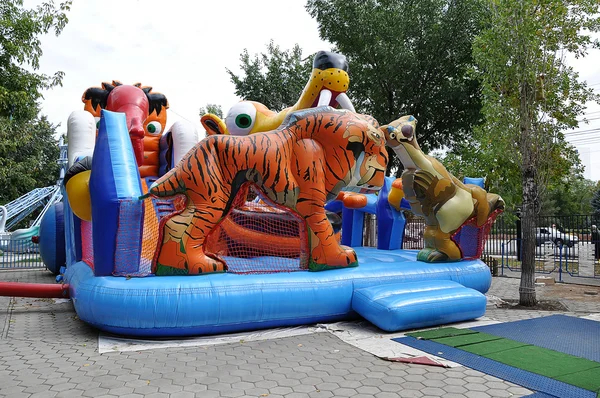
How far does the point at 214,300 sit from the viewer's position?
4.88 m

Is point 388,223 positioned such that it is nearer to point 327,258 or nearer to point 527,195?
point 527,195

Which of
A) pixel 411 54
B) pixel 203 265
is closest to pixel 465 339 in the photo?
pixel 203 265

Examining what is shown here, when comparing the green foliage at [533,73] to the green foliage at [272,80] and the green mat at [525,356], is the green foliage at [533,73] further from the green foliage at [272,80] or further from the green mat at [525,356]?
the green foliage at [272,80]

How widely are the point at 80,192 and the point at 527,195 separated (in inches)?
248

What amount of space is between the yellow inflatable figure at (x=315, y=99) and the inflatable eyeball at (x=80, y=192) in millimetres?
3119

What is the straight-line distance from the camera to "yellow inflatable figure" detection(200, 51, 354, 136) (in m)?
7.76

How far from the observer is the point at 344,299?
18.4 ft

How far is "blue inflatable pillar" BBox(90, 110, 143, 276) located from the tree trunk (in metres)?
5.53

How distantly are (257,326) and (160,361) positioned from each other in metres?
1.32

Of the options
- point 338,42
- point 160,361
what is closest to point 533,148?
point 160,361

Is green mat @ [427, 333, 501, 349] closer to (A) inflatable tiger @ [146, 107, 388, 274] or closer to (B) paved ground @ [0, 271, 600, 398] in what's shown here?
(B) paved ground @ [0, 271, 600, 398]

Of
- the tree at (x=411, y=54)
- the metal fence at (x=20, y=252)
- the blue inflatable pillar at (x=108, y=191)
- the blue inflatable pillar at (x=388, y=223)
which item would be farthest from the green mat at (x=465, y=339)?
the metal fence at (x=20, y=252)

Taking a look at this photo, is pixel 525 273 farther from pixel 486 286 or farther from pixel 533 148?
pixel 533 148

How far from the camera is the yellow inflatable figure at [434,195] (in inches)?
Answer: 265
